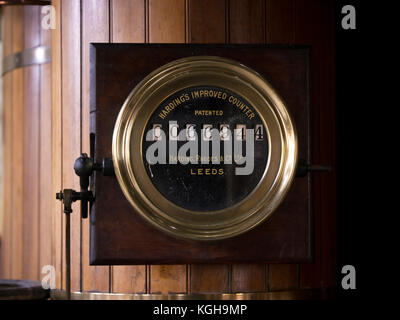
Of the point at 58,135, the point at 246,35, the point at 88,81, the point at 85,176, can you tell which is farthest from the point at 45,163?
the point at 246,35

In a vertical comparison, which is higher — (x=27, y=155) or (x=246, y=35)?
(x=246, y=35)

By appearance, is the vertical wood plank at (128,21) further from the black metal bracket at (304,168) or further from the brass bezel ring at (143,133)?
the black metal bracket at (304,168)

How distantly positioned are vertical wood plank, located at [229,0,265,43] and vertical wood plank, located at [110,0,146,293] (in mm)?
259

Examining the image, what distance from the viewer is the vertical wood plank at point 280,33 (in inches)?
70.8

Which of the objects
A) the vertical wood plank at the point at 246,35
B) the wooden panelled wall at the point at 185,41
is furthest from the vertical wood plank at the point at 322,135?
the vertical wood plank at the point at 246,35

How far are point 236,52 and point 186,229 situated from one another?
513 mm

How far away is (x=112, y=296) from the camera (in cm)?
178

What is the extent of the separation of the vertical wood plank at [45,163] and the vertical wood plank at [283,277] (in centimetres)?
100

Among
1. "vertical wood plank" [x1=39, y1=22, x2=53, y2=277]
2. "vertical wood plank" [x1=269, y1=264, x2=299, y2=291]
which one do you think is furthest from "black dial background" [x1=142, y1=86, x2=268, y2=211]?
"vertical wood plank" [x1=39, y1=22, x2=53, y2=277]

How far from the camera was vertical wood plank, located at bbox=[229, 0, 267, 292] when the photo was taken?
1777 millimetres

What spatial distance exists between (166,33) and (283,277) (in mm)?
796

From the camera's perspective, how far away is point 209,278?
5.80 feet

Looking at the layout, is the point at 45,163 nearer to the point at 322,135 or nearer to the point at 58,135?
the point at 58,135

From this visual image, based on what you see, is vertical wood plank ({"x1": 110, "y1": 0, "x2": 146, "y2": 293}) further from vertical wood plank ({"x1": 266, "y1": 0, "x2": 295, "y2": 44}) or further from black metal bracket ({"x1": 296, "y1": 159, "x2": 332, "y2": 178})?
black metal bracket ({"x1": 296, "y1": 159, "x2": 332, "y2": 178})
